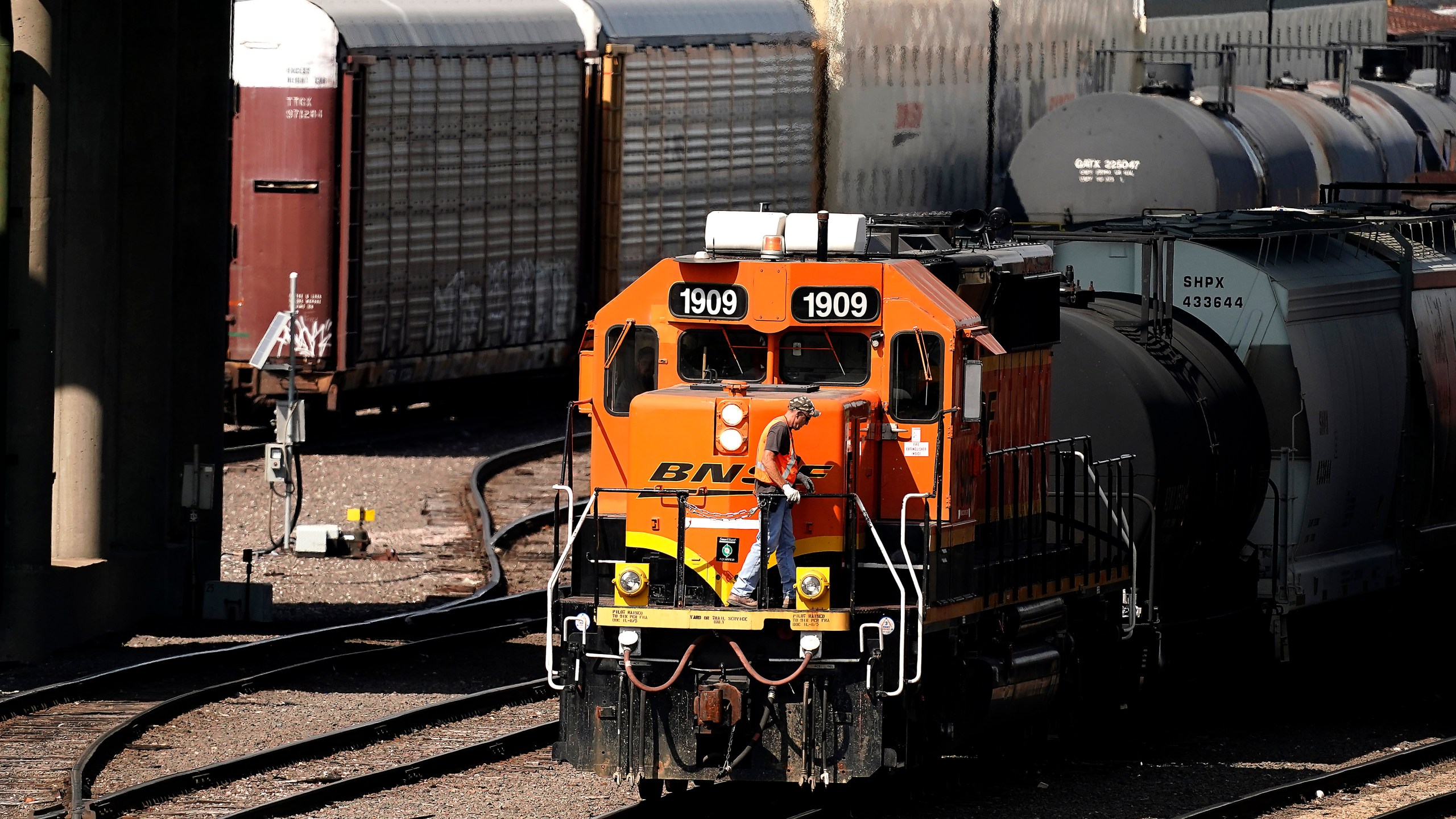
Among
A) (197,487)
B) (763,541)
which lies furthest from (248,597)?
(763,541)

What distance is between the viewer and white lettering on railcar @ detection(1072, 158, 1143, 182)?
1021 inches

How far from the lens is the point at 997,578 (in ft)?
42.4

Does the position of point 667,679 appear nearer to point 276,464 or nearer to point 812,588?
point 812,588

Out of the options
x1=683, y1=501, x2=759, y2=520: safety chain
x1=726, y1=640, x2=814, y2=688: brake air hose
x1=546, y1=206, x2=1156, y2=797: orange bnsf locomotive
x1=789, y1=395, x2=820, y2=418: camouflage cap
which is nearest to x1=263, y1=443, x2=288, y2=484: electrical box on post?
x1=546, y1=206, x2=1156, y2=797: orange bnsf locomotive

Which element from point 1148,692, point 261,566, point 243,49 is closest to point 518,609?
point 261,566

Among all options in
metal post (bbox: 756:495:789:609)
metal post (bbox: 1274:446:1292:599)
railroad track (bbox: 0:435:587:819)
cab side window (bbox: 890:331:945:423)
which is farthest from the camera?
metal post (bbox: 1274:446:1292:599)

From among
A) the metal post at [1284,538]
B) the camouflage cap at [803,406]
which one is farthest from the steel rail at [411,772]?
the metal post at [1284,538]

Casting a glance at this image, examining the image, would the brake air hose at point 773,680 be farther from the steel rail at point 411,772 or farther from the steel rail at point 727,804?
the steel rail at point 411,772

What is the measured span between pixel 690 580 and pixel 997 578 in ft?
6.70

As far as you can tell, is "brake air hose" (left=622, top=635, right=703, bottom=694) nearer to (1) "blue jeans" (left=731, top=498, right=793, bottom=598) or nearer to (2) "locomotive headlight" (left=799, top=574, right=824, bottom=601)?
(1) "blue jeans" (left=731, top=498, right=793, bottom=598)

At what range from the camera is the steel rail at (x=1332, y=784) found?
13.2m

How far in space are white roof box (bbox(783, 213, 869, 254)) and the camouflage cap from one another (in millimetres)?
1155

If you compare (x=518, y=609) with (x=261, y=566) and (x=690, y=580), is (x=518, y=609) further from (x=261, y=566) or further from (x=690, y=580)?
(x=690, y=580)

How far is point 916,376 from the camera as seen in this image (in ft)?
39.8
